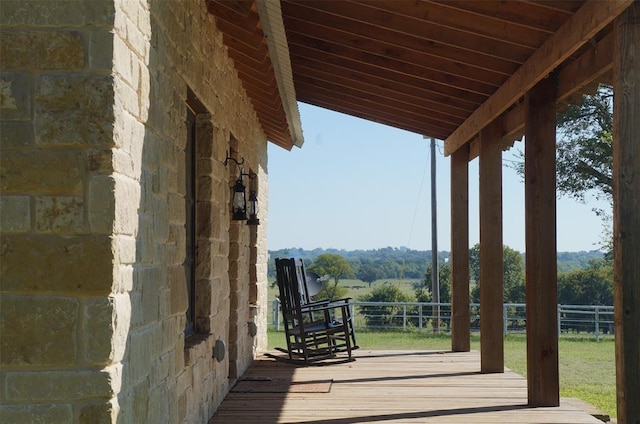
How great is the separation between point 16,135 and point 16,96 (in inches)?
4.8

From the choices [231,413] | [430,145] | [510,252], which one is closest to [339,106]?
[231,413]

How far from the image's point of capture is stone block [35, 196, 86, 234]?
101 inches

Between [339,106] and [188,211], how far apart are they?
3.37 m

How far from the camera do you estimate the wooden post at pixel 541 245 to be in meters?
5.52

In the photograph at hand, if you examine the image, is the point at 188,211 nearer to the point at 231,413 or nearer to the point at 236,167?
the point at 231,413

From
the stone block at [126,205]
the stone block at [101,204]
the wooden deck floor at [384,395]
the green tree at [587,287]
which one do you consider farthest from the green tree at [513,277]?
the stone block at [101,204]

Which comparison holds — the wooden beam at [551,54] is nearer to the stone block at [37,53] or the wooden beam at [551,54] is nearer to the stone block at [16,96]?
the stone block at [37,53]

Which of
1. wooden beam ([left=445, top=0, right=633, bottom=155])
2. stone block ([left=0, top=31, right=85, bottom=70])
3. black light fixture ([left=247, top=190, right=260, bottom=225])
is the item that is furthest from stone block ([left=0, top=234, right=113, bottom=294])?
black light fixture ([left=247, top=190, right=260, bottom=225])

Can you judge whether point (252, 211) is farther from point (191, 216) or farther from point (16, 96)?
point (16, 96)

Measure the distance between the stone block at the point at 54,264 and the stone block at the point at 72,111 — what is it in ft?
1.01

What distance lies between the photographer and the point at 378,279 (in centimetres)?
4466

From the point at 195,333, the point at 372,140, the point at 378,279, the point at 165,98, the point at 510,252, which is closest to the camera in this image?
the point at 165,98

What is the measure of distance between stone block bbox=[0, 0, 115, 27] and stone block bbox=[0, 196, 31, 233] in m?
0.56

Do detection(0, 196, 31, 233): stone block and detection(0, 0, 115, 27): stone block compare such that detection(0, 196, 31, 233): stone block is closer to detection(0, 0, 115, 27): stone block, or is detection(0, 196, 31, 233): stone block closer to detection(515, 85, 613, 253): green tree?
detection(0, 0, 115, 27): stone block
